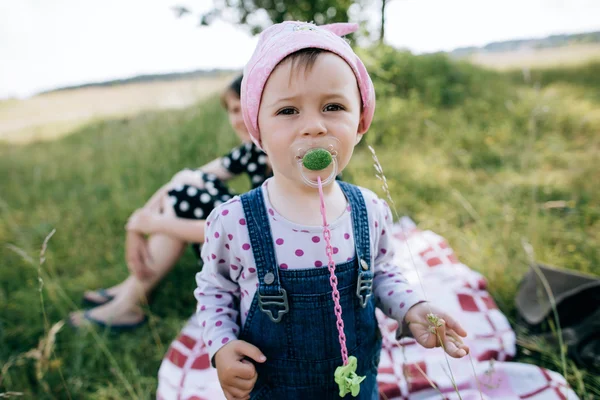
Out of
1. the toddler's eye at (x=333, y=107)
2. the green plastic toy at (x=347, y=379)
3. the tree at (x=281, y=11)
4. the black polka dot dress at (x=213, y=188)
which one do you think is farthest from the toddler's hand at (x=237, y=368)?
the tree at (x=281, y=11)

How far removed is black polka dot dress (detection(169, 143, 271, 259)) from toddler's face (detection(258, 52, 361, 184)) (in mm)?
1122

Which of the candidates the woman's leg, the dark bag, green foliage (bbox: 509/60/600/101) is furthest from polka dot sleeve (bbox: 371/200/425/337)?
green foliage (bbox: 509/60/600/101)

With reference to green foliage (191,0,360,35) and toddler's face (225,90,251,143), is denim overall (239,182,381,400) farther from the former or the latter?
green foliage (191,0,360,35)

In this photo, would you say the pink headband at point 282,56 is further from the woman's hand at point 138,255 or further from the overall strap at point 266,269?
the woman's hand at point 138,255

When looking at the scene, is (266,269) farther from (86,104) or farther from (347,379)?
(86,104)

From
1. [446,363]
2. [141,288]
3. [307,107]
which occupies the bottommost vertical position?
[446,363]

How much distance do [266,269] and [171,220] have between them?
1.12 meters

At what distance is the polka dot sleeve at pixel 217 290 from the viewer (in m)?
1.05

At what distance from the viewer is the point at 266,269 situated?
3.32ft

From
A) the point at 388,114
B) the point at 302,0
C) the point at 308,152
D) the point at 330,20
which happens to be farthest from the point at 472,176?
the point at 308,152

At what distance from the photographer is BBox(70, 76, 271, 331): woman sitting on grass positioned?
6.58 ft

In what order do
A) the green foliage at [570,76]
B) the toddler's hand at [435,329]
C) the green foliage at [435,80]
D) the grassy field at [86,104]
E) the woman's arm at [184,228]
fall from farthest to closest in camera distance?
the grassy field at [86,104] < the green foliage at [570,76] < the green foliage at [435,80] < the woman's arm at [184,228] < the toddler's hand at [435,329]

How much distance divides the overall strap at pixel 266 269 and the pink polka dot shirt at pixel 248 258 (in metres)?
0.02

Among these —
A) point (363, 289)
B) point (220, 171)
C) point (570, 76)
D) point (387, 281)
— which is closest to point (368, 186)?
point (220, 171)
